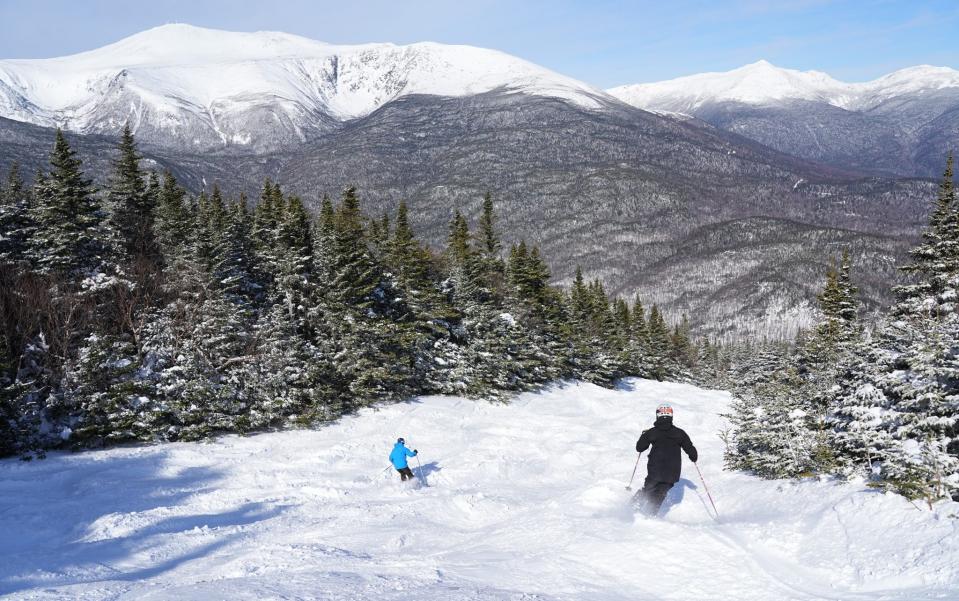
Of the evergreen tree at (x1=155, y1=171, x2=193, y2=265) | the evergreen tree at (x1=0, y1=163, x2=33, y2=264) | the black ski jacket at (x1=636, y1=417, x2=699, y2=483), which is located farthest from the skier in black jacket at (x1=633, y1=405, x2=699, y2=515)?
the evergreen tree at (x1=155, y1=171, x2=193, y2=265)

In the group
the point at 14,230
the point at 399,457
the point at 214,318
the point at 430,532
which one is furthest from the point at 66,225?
the point at 430,532

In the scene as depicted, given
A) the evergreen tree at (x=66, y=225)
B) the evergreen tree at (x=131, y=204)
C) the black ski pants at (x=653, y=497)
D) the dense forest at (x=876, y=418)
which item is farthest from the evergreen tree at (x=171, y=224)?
the dense forest at (x=876, y=418)

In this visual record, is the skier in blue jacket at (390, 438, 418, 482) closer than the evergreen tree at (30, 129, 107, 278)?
Yes

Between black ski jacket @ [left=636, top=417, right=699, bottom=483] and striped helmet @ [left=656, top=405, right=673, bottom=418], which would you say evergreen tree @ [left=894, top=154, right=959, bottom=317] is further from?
black ski jacket @ [left=636, top=417, right=699, bottom=483]

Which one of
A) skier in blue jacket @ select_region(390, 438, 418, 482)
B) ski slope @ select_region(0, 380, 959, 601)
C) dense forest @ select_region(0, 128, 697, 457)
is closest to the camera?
ski slope @ select_region(0, 380, 959, 601)

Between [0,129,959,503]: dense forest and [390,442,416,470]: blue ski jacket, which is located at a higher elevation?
[0,129,959,503]: dense forest

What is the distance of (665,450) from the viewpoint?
10273 mm

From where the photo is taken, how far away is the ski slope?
22.6 feet

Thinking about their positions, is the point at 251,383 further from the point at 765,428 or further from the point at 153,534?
the point at 765,428

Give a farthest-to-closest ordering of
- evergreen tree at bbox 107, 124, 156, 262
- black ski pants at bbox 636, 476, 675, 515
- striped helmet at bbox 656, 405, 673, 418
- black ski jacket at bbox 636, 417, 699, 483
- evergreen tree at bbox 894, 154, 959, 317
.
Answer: evergreen tree at bbox 107, 124, 156, 262, evergreen tree at bbox 894, 154, 959, 317, striped helmet at bbox 656, 405, 673, 418, black ski pants at bbox 636, 476, 675, 515, black ski jacket at bbox 636, 417, 699, 483

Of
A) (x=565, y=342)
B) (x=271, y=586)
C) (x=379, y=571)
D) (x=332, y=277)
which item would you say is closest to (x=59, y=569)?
(x=271, y=586)

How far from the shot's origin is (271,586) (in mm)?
6484

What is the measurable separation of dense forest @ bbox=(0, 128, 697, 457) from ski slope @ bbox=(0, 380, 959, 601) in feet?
5.45

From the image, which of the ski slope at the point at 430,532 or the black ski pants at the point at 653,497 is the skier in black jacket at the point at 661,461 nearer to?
the black ski pants at the point at 653,497
